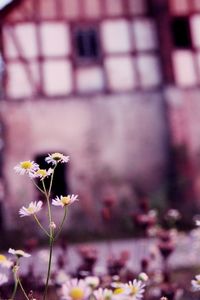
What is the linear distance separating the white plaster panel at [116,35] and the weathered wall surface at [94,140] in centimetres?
128

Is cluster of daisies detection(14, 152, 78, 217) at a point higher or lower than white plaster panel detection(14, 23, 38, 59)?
lower

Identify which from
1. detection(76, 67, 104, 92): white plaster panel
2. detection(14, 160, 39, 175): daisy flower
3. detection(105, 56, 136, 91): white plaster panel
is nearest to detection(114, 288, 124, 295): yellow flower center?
detection(14, 160, 39, 175): daisy flower

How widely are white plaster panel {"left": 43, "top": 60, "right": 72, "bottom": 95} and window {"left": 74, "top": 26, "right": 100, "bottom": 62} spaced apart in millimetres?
549

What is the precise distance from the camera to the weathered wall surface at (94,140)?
11.3m

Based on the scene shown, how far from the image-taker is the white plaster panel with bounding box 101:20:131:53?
11773 millimetres

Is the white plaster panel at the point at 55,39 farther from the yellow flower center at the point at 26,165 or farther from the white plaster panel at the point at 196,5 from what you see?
Result: the yellow flower center at the point at 26,165

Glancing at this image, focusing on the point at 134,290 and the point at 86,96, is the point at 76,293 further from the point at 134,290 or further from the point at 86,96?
the point at 86,96

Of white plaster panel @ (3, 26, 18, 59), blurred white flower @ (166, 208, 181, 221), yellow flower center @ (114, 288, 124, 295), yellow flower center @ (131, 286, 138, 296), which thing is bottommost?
yellow flower center @ (114, 288, 124, 295)

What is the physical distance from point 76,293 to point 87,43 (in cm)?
1098

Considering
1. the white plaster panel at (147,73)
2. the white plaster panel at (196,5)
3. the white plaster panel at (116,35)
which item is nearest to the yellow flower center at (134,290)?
the white plaster panel at (147,73)

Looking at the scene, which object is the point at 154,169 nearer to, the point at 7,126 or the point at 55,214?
the point at 55,214

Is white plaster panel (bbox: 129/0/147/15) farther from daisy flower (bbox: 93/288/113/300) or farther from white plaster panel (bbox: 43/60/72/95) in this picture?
daisy flower (bbox: 93/288/113/300)

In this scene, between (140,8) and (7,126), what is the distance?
14.9 feet

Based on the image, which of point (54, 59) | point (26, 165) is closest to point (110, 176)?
point (54, 59)
